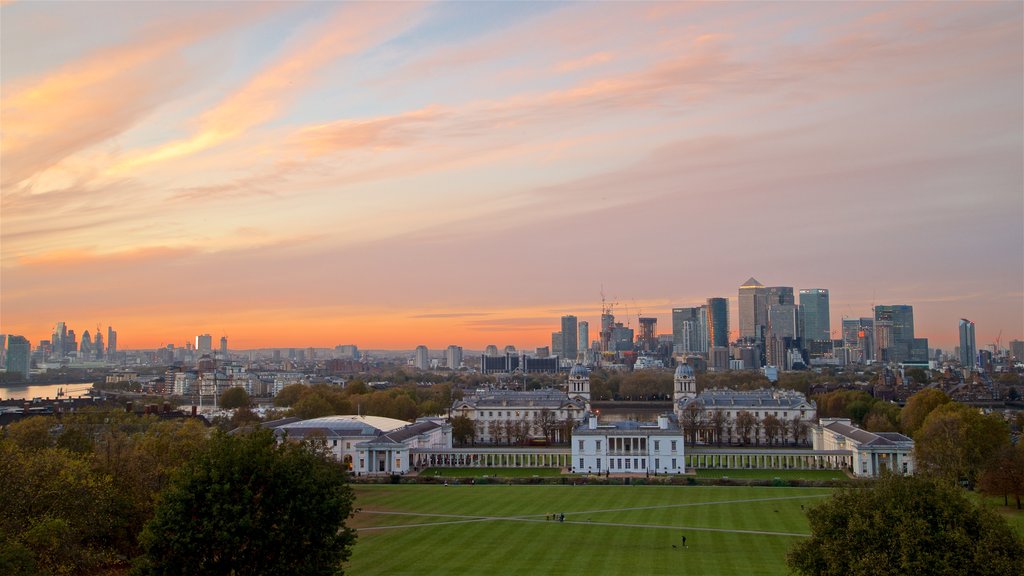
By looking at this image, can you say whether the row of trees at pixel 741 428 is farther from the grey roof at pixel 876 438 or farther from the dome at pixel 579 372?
the dome at pixel 579 372

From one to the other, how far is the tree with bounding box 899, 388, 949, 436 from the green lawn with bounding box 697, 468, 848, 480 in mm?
17015

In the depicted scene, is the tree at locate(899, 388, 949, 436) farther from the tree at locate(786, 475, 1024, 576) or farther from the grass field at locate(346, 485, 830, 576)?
the tree at locate(786, 475, 1024, 576)

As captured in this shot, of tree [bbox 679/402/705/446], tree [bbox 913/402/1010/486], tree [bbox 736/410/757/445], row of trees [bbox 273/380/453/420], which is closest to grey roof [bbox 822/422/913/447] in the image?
tree [bbox 913/402/1010/486]

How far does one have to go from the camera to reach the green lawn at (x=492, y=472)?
83.1 m

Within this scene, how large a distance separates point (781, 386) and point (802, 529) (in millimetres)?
139602

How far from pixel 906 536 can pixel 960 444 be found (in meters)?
40.8

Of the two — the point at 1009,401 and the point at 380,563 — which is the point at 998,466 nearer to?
the point at 380,563

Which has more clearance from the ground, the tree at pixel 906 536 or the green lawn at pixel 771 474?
the tree at pixel 906 536

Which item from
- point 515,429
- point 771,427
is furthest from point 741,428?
point 515,429

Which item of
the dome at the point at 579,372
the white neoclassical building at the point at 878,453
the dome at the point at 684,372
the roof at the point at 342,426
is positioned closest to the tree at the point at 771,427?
the white neoclassical building at the point at 878,453

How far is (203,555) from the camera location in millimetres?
34375

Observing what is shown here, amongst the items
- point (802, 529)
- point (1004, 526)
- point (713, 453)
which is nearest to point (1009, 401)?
point (713, 453)

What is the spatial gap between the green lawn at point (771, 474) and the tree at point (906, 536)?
43.7m

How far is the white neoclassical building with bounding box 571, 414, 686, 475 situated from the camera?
86.8m
